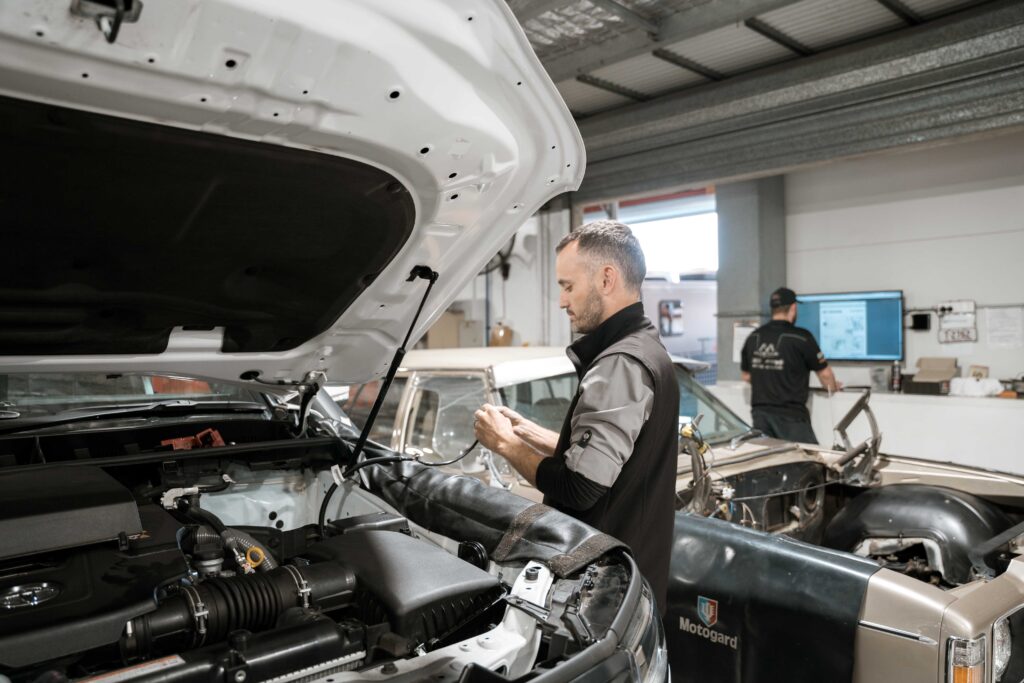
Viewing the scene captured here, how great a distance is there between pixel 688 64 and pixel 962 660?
17.1ft

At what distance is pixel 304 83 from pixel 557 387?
2553 mm

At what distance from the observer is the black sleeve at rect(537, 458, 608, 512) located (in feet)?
6.08

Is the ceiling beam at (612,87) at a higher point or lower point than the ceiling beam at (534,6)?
higher

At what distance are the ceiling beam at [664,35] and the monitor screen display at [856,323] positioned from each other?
303 centimetres

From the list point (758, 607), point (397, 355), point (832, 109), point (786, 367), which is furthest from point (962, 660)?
point (832, 109)

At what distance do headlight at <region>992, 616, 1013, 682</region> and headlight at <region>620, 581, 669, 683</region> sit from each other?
3.44 ft

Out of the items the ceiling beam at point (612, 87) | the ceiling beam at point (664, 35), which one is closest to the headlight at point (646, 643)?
the ceiling beam at point (664, 35)

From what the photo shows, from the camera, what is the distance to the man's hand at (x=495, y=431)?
2162mm

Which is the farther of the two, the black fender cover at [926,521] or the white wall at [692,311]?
the white wall at [692,311]

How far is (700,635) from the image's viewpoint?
2.31 meters

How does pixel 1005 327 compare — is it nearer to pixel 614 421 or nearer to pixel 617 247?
pixel 617 247

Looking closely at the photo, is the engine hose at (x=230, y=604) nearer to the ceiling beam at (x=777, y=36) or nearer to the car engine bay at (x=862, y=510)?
the car engine bay at (x=862, y=510)

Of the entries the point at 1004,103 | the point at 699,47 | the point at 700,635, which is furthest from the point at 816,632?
the point at 699,47

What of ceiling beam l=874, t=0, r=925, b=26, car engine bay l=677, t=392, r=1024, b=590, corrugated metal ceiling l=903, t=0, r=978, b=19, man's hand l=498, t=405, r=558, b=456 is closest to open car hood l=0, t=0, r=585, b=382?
man's hand l=498, t=405, r=558, b=456
